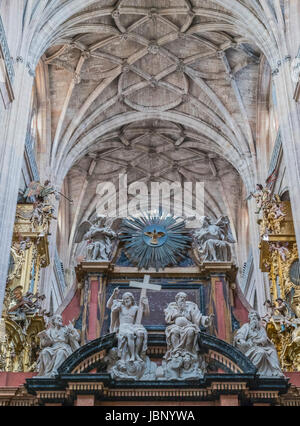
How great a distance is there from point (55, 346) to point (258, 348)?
3.32 metres

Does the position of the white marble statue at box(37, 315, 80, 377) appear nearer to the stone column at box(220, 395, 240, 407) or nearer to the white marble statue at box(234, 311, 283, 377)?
the stone column at box(220, 395, 240, 407)

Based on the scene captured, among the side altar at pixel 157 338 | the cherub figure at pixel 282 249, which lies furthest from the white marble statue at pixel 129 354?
the cherub figure at pixel 282 249

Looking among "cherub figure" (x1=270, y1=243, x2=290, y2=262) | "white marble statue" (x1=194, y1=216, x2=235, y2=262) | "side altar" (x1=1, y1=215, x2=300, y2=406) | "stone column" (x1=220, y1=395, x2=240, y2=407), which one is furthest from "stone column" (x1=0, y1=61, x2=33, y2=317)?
"cherub figure" (x1=270, y1=243, x2=290, y2=262)

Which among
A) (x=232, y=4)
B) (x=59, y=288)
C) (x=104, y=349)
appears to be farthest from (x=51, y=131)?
(x=104, y=349)

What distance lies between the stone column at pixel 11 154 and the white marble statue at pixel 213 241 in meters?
4.27

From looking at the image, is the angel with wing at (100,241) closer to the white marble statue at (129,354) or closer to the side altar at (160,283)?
the side altar at (160,283)

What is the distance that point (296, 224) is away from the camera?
49.4ft

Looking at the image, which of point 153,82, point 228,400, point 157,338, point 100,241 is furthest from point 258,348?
point 153,82

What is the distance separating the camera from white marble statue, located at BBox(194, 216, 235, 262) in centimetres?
1328

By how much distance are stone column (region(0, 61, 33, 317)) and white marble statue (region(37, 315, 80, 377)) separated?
3.10 meters

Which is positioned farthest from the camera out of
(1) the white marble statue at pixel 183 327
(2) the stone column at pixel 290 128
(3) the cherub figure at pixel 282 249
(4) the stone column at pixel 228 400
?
(3) the cherub figure at pixel 282 249

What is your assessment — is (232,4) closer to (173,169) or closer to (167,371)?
(173,169)

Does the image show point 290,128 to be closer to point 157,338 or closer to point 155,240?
point 155,240

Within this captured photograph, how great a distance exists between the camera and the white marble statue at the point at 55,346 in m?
10.3
